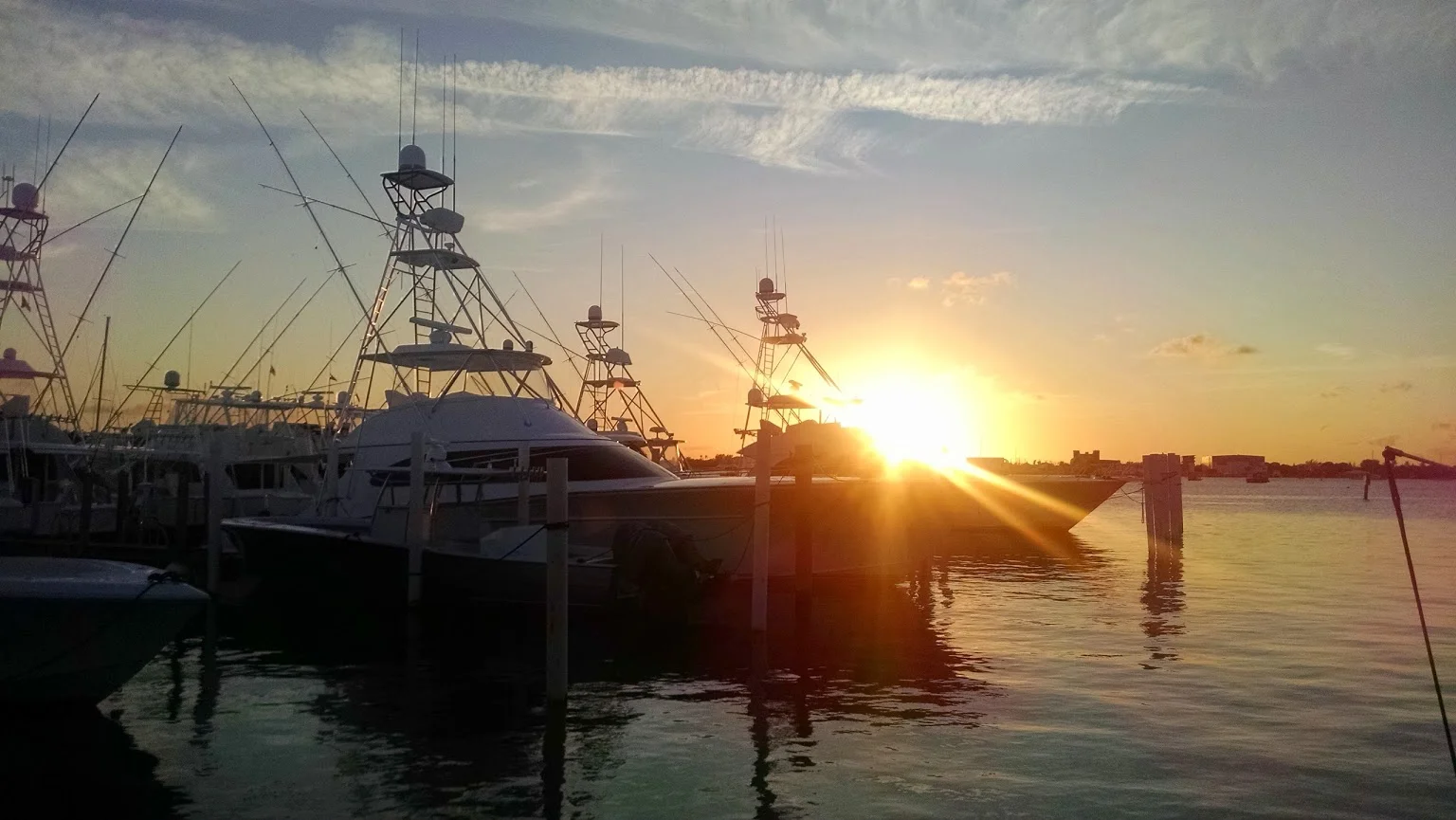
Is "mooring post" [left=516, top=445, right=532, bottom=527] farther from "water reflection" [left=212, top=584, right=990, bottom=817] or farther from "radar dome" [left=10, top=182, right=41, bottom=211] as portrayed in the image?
"radar dome" [left=10, top=182, right=41, bottom=211]

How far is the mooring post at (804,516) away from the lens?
19.3 meters

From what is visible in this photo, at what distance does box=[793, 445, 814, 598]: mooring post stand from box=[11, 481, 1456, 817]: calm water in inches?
27.3

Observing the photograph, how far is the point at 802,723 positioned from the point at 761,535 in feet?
18.3

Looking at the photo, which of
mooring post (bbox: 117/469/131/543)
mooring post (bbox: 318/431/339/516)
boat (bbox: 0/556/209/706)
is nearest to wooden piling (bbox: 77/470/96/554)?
mooring post (bbox: 117/469/131/543)

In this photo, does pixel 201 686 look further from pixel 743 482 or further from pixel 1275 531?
pixel 1275 531

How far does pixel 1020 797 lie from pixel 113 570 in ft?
35.1

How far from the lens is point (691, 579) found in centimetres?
1786

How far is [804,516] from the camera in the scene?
1962 centimetres

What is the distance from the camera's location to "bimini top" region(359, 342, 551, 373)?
25000 millimetres

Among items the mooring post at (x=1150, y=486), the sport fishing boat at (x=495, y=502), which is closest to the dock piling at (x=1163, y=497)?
the mooring post at (x=1150, y=486)

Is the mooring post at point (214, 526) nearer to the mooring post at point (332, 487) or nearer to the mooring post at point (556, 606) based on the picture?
the mooring post at point (332, 487)

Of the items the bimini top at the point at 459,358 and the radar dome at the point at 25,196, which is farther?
the radar dome at the point at 25,196

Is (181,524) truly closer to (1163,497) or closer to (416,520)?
(416,520)

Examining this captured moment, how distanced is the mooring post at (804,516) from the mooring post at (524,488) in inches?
220
